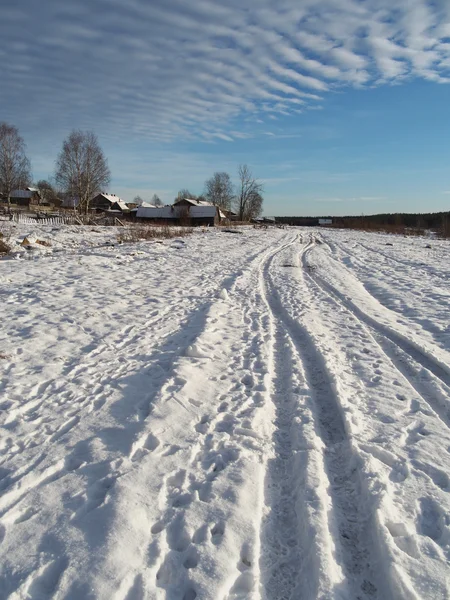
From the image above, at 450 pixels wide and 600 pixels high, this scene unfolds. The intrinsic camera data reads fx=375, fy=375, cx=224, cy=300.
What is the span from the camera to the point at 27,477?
294 cm

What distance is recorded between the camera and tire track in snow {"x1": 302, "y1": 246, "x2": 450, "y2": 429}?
13.8 ft

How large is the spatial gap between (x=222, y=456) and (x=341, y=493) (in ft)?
3.30

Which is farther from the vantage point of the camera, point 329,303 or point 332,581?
point 329,303

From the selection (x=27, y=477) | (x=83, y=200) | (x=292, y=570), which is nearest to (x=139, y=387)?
(x=27, y=477)

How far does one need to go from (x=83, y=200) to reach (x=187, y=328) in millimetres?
45143

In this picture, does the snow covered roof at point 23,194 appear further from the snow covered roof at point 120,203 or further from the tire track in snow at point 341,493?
the tire track in snow at point 341,493

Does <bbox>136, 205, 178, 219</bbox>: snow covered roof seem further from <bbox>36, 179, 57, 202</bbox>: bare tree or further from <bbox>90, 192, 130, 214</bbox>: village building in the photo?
<bbox>36, 179, 57, 202</bbox>: bare tree

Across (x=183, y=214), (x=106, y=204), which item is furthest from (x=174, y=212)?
(x=106, y=204)

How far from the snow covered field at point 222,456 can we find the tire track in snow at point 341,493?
0.01m

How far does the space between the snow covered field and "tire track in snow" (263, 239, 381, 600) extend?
1 centimetres

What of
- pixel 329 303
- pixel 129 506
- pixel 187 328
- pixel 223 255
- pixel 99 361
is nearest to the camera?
pixel 129 506

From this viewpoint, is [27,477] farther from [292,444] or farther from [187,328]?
[187,328]

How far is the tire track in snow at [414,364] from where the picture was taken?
4.20m

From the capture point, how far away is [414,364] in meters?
5.18
